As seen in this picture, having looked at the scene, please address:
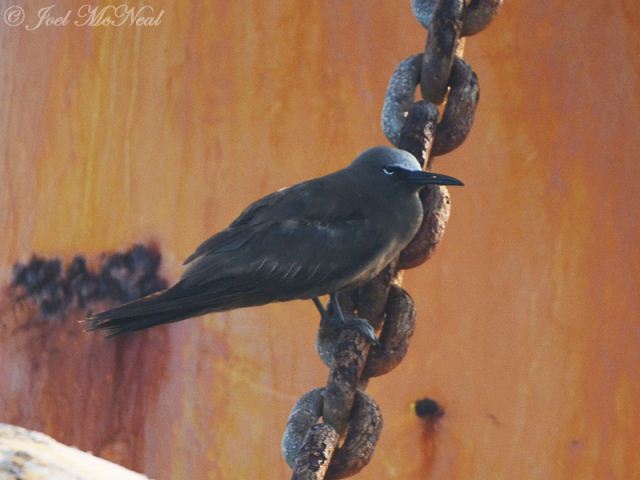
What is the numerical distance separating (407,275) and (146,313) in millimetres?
785

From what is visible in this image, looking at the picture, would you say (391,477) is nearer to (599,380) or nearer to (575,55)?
(599,380)

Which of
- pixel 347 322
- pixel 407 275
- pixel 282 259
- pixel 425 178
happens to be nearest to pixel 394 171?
pixel 425 178

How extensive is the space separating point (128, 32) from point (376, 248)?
94cm

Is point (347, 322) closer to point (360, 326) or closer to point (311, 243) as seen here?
point (360, 326)

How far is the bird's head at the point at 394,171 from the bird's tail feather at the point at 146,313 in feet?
1.22

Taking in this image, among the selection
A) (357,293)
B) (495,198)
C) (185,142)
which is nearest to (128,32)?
(185,142)

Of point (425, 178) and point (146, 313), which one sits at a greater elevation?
point (425, 178)

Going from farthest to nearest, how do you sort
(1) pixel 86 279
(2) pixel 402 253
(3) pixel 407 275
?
(1) pixel 86 279, (3) pixel 407 275, (2) pixel 402 253

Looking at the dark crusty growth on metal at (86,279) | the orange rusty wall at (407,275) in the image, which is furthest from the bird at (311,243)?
the dark crusty growth on metal at (86,279)

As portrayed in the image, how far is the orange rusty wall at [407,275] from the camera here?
274cm

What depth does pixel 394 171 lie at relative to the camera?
236 centimetres

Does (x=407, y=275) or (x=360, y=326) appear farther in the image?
(x=407, y=275)

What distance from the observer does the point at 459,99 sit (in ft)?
7.14

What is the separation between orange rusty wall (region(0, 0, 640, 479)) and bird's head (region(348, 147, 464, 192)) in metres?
0.35
